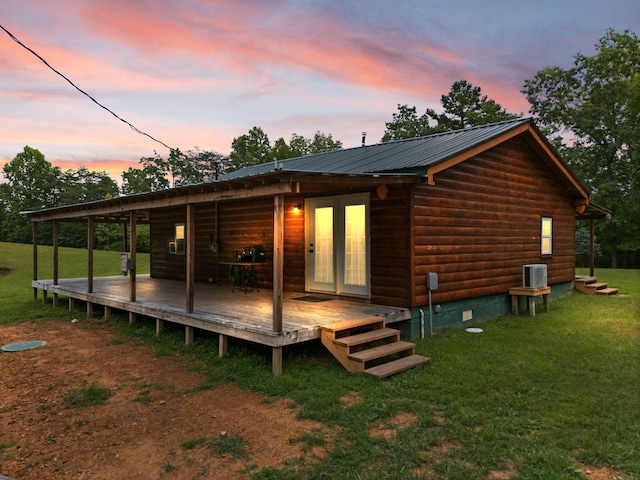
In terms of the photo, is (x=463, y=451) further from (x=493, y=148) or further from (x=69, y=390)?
(x=493, y=148)

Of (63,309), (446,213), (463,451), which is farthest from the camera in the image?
(63,309)

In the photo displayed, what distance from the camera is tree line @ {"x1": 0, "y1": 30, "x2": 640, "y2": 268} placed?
25.2 meters

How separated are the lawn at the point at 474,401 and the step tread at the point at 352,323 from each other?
1.62ft

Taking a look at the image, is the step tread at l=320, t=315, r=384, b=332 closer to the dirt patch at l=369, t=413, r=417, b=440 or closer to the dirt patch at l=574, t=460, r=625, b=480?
the dirt patch at l=369, t=413, r=417, b=440

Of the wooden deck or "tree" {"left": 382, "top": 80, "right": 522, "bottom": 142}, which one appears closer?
the wooden deck

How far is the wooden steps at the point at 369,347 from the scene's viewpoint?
508 cm

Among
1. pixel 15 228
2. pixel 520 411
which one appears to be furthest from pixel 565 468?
pixel 15 228

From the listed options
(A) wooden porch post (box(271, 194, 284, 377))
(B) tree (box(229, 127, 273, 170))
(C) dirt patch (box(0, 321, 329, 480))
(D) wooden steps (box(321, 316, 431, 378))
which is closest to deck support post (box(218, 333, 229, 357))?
(C) dirt patch (box(0, 321, 329, 480))

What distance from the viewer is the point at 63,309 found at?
A: 1026cm

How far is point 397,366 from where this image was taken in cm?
511

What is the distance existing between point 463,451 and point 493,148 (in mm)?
7099

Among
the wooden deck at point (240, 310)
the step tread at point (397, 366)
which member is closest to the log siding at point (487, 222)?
the wooden deck at point (240, 310)

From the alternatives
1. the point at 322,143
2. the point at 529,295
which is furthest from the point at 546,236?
the point at 322,143

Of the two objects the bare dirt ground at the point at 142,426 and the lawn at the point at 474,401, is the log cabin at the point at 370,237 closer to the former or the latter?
the lawn at the point at 474,401
